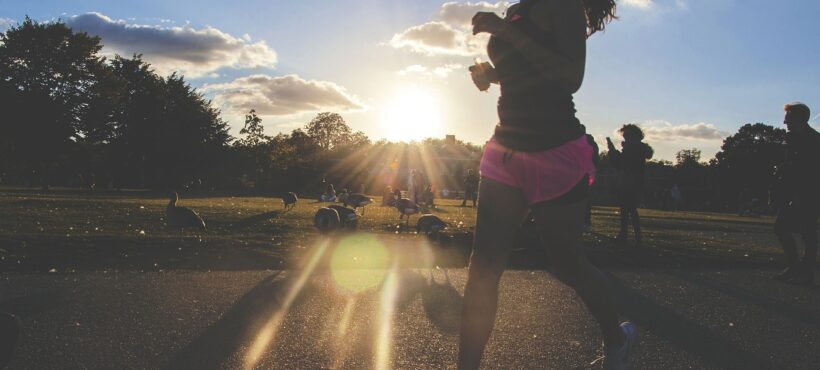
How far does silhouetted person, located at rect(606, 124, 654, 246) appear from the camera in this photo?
10.5m

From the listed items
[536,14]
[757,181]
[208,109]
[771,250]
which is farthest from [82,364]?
[757,181]

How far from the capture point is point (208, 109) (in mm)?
71188

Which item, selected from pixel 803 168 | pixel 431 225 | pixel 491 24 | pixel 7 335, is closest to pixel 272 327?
pixel 7 335

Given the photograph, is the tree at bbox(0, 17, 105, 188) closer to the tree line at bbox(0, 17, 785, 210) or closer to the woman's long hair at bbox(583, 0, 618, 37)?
the tree line at bbox(0, 17, 785, 210)

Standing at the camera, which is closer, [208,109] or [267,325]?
[267,325]

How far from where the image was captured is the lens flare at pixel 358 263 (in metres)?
6.38

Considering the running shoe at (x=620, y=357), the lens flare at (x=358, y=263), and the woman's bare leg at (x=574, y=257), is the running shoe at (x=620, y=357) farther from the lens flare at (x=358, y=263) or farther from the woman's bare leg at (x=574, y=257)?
the lens flare at (x=358, y=263)

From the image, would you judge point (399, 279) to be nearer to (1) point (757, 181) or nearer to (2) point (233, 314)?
(2) point (233, 314)

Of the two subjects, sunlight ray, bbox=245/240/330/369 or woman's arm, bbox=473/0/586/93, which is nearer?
woman's arm, bbox=473/0/586/93

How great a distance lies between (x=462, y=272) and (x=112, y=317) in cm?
407

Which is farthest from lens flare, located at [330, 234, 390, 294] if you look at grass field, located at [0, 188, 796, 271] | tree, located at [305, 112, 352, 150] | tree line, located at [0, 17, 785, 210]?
tree, located at [305, 112, 352, 150]

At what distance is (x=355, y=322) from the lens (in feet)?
15.3

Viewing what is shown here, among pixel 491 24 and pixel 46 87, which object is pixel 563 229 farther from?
pixel 46 87

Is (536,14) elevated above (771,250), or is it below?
above
